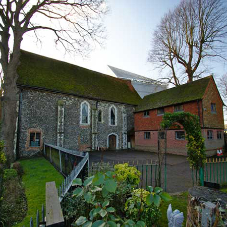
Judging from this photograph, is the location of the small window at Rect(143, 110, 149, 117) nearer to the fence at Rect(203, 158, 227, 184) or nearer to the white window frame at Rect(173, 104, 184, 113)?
the white window frame at Rect(173, 104, 184, 113)

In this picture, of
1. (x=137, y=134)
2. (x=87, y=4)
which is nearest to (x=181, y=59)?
(x=137, y=134)

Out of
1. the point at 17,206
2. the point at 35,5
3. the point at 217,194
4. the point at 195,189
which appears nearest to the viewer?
the point at 217,194

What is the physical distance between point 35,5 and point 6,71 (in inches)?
227

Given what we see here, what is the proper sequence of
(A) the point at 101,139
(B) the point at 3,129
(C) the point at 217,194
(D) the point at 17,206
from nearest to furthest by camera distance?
1. (C) the point at 217,194
2. (D) the point at 17,206
3. (B) the point at 3,129
4. (A) the point at 101,139

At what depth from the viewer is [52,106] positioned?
1672 centimetres

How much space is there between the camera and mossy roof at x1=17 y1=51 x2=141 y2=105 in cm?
A: 1655

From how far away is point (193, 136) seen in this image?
6207 millimetres

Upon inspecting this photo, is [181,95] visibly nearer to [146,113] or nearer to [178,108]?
[178,108]

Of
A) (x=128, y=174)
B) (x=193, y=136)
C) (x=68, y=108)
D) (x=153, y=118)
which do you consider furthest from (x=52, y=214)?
(x=153, y=118)

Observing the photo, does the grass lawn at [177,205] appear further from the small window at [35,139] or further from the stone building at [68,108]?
the small window at [35,139]

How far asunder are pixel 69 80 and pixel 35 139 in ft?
28.4

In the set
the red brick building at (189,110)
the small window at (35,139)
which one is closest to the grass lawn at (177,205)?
the red brick building at (189,110)

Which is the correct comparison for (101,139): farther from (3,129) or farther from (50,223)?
(50,223)

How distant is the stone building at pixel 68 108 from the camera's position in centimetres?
1515
